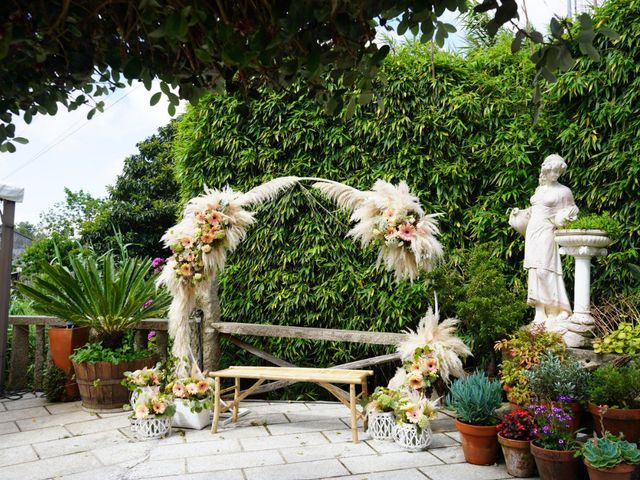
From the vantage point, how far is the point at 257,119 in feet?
19.0

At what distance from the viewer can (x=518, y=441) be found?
10.8 feet

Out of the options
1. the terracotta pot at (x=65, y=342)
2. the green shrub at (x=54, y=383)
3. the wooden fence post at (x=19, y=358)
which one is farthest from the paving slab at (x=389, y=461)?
the wooden fence post at (x=19, y=358)

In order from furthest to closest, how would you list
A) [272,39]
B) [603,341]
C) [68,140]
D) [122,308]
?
[68,140], [122,308], [603,341], [272,39]

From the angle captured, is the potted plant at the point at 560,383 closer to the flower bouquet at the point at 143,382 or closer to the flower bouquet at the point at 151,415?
the flower bouquet at the point at 151,415

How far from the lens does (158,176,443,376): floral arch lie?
4.31 meters

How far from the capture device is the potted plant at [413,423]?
12.5 feet

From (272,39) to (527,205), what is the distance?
14.0 ft

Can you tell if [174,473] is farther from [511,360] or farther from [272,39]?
[272,39]

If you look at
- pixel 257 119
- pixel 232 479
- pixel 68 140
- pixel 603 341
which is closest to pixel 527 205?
pixel 603 341

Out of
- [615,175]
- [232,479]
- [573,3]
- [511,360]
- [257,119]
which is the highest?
[573,3]

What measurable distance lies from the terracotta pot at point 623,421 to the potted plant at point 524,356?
0.53 m

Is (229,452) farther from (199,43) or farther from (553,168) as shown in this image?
(553,168)

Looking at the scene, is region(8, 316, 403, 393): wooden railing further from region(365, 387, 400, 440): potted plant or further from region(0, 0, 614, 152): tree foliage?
region(0, 0, 614, 152): tree foliage

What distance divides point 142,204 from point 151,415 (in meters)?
9.14
